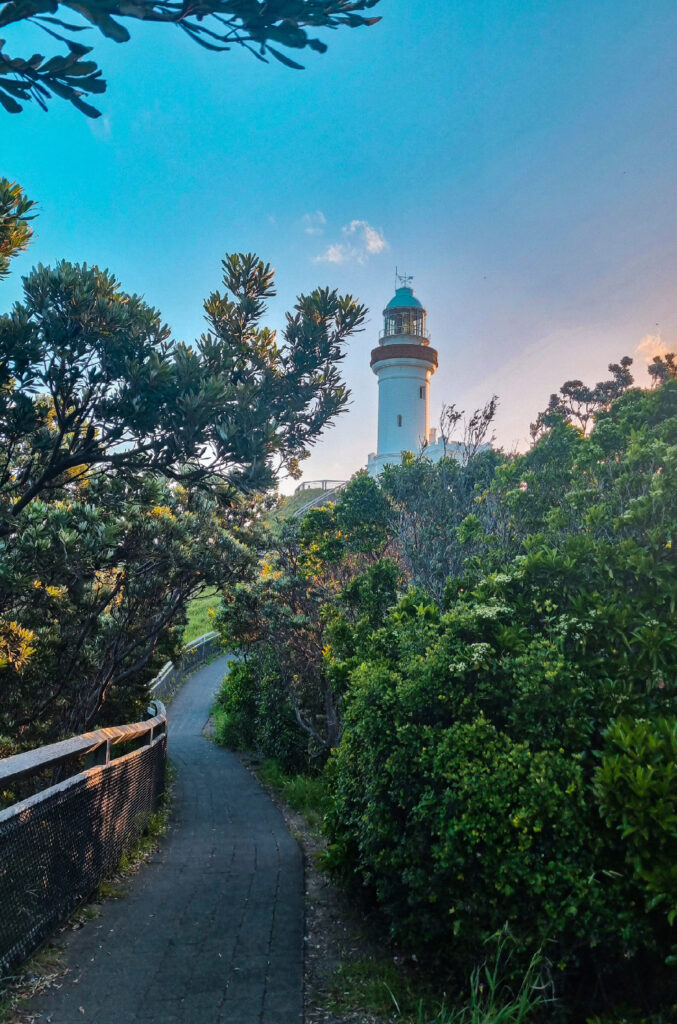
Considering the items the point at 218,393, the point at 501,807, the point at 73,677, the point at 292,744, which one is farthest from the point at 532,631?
the point at 292,744

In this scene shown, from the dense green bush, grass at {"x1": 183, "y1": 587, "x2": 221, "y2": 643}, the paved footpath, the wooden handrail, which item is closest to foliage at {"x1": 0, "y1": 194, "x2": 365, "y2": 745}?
the wooden handrail

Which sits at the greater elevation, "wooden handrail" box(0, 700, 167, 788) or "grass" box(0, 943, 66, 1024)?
"wooden handrail" box(0, 700, 167, 788)

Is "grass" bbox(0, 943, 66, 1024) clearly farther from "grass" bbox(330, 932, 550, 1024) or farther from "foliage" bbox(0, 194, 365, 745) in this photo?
"foliage" bbox(0, 194, 365, 745)

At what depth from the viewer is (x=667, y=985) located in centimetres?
393

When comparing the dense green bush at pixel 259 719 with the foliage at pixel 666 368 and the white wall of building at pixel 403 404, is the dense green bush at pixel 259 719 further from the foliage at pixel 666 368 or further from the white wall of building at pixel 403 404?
the white wall of building at pixel 403 404

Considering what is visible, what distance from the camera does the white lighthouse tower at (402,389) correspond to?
41.1 metres

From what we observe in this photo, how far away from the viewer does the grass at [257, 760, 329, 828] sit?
33.2 ft

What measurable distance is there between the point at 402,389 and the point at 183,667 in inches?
833

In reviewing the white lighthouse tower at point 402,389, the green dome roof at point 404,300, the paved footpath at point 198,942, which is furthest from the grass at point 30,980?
the green dome roof at point 404,300

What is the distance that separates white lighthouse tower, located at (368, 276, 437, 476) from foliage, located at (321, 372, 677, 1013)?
3522 cm

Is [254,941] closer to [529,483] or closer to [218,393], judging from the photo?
[218,393]

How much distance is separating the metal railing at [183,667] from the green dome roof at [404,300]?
22.8 m

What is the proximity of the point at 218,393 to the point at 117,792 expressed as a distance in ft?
13.1

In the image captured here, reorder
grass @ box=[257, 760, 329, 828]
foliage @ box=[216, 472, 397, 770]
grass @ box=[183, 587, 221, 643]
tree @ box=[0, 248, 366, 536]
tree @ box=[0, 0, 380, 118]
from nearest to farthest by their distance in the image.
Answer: tree @ box=[0, 0, 380, 118]
tree @ box=[0, 248, 366, 536]
grass @ box=[257, 760, 329, 828]
foliage @ box=[216, 472, 397, 770]
grass @ box=[183, 587, 221, 643]
